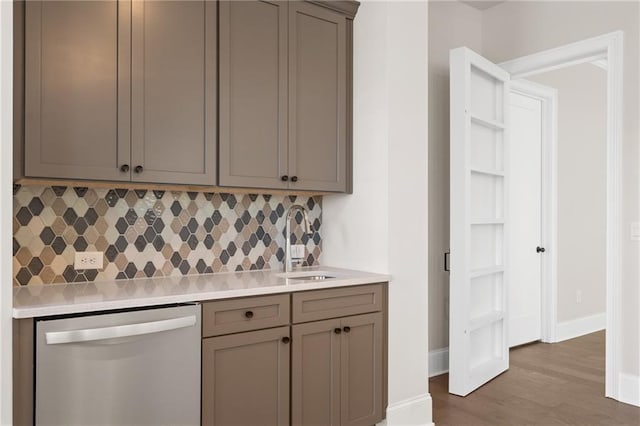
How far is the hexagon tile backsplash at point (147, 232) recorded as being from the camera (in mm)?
2277

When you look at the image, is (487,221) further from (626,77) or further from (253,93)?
(253,93)

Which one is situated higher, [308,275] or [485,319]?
[308,275]

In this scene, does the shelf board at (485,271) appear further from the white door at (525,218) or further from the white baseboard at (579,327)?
the white baseboard at (579,327)

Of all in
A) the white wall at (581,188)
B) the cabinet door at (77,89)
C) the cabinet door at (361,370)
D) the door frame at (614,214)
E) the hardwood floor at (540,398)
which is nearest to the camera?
the cabinet door at (77,89)

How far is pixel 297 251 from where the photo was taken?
3064 mm

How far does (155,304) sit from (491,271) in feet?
8.64

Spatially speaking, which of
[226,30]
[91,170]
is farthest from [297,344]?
[226,30]

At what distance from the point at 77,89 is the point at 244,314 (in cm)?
118

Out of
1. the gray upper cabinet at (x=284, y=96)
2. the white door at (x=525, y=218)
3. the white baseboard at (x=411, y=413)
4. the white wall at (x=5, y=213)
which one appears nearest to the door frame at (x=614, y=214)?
the white door at (x=525, y=218)

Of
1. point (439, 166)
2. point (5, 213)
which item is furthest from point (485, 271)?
point (5, 213)

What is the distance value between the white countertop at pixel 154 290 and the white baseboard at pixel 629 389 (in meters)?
1.91

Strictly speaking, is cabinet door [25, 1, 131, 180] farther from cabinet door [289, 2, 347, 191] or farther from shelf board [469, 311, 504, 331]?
shelf board [469, 311, 504, 331]

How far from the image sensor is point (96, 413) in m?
1.84

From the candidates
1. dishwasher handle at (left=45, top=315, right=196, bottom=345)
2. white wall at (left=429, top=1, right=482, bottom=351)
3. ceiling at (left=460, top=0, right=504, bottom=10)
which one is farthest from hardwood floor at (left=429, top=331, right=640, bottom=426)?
ceiling at (left=460, top=0, right=504, bottom=10)
